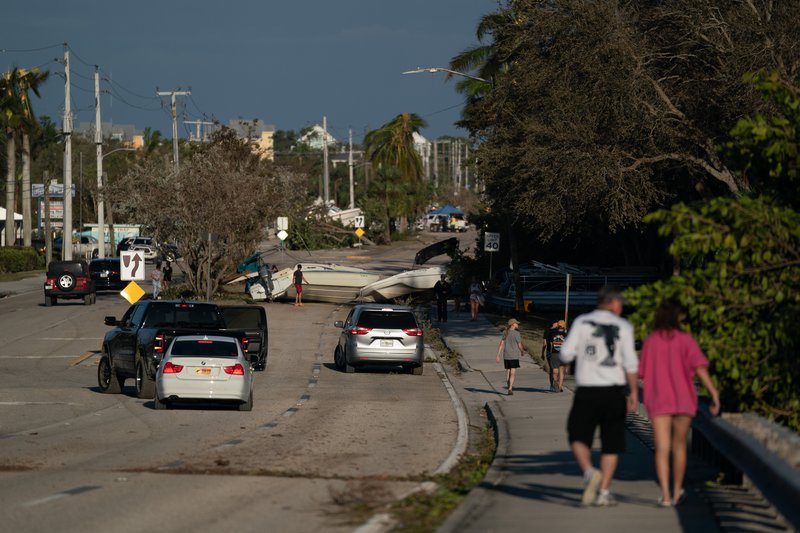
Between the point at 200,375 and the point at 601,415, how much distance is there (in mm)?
12117

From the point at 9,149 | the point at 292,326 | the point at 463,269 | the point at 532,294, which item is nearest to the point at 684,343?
the point at 292,326

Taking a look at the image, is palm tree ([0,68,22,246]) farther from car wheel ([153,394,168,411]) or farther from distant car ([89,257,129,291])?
car wheel ([153,394,168,411])

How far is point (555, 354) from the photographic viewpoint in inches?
991

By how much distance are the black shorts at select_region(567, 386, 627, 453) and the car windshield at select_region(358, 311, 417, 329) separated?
2010 centimetres

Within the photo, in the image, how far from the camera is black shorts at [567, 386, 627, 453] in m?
9.92

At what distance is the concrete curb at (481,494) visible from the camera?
9.57 metres

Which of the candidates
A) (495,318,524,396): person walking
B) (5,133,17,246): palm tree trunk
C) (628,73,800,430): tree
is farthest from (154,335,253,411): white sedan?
(5,133,17,246): palm tree trunk

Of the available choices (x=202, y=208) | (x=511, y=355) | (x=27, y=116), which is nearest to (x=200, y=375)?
(x=511, y=355)

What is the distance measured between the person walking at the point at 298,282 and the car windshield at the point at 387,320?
67.0ft

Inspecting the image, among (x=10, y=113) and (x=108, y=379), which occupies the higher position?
(x=10, y=113)

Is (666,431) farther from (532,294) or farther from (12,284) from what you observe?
(12,284)

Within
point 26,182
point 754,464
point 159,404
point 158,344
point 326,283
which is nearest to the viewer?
point 754,464

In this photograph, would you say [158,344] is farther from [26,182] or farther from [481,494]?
[26,182]

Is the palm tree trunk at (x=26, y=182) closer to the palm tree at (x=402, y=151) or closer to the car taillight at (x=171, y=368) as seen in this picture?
the palm tree at (x=402, y=151)
